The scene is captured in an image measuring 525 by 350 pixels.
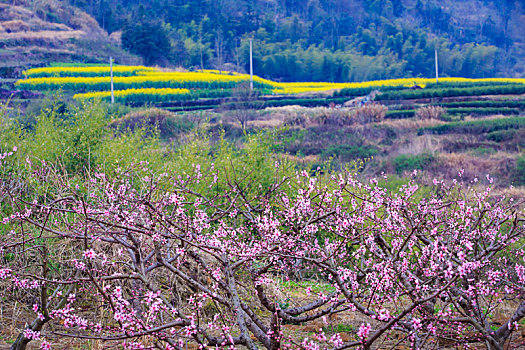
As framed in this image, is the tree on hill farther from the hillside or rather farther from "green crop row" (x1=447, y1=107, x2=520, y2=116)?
"green crop row" (x1=447, y1=107, x2=520, y2=116)

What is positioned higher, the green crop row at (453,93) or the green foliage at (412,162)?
the green crop row at (453,93)

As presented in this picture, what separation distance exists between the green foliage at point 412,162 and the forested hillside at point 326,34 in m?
39.1

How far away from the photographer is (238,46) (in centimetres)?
7400

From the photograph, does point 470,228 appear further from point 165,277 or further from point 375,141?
point 375,141

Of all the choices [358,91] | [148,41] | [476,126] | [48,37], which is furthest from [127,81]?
[476,126]

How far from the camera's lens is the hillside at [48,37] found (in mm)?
47844

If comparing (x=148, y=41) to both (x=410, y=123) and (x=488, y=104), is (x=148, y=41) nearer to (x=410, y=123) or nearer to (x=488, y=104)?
(x=488, y=104)

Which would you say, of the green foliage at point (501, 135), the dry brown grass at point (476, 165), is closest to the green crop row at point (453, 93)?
the green foliage at point (501, 135)

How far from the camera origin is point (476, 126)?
27406 millimetres

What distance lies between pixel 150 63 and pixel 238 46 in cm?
1991

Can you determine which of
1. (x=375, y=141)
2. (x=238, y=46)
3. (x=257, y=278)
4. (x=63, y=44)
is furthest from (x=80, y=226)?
(x=238, y=46)

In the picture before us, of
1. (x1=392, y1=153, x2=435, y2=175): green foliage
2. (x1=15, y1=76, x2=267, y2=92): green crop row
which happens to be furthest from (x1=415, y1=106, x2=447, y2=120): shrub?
(x1=15, y1=76, x2=267, y2=92): green crop row

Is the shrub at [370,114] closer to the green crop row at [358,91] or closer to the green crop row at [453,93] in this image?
the green crop row at [453,93]

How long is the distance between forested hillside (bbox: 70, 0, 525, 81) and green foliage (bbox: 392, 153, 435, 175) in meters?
39.1
